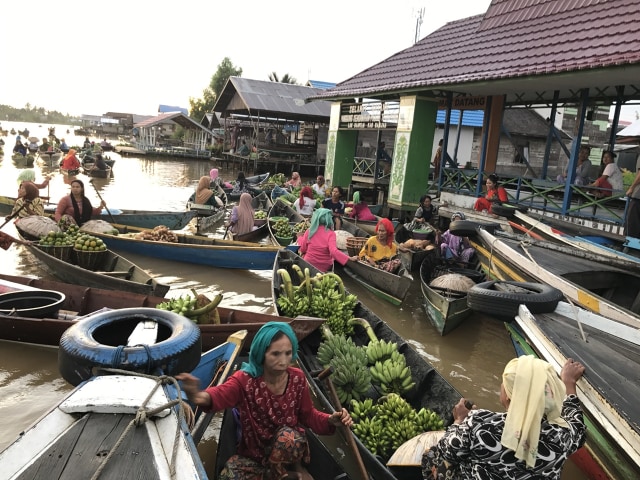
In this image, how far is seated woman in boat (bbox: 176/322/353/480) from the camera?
273 centimetres

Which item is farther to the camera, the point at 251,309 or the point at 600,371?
the point at 251,309

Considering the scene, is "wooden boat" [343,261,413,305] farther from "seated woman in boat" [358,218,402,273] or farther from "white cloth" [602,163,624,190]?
"white cloth" [602,163,624,190]

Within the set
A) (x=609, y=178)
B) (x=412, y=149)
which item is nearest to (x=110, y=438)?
(x=609, y=178)

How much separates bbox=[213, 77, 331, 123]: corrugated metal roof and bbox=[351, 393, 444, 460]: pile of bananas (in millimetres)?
22342

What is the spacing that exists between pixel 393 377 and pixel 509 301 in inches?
50.9

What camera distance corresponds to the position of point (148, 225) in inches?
442

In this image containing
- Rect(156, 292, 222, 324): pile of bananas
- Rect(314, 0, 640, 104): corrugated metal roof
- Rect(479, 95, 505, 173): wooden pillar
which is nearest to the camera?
Rect(156, 292, 222, 324): pile of bananas

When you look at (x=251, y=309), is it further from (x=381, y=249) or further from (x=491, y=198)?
(x=491, y=198)

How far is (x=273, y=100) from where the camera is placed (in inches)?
1025

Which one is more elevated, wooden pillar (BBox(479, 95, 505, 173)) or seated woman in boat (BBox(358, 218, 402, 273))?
wooden pillar (BBox(479, 95, 505, 173))

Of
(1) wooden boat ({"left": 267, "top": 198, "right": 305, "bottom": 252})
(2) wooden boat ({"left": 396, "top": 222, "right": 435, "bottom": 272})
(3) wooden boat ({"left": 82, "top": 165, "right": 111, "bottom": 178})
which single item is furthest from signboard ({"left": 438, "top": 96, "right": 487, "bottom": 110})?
(3) wooden boat ({"left": 82, "top": 165, "right": 111, "bottom": 178})

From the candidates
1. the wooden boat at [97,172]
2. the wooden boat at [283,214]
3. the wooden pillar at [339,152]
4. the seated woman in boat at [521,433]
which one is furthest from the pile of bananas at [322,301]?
the wooden boat at [97,172]

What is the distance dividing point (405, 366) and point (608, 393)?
1.85 m

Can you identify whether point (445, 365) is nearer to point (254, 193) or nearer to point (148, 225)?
point (148, 225)
